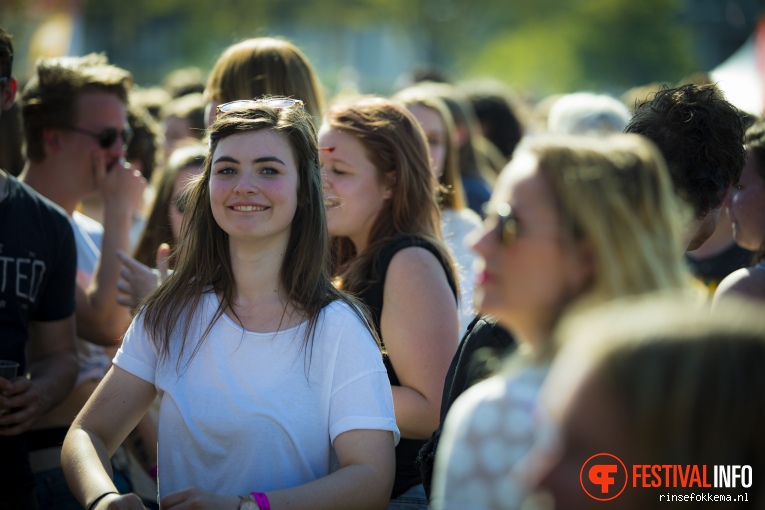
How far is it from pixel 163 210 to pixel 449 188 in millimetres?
1505

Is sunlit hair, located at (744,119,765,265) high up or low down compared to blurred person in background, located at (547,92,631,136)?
down

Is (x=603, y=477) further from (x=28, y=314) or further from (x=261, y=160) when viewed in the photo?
(x=28, y=314)

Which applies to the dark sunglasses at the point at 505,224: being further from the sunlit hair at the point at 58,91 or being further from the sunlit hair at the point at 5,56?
the sunlit hair at the point at 58,91

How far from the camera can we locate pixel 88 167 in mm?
4359

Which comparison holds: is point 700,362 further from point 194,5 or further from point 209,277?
point 194,5

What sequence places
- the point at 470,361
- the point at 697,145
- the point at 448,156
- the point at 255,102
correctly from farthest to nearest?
the point at 448,156 → the point at 255,102 → the point at 697,145 → the point at 470,361

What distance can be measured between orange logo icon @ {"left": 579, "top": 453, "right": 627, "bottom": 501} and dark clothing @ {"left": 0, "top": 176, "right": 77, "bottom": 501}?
2.47 metres

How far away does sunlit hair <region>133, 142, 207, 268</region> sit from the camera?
181 inches

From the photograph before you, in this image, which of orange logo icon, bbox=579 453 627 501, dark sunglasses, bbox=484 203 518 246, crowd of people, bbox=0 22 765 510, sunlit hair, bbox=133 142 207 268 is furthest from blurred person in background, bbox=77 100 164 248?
orange logo icon, bbox=579 453 627 501

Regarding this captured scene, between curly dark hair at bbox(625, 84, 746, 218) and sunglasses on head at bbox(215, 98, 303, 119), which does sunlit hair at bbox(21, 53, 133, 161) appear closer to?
sunglasses on head at bbox(215, 98, 303, 119)

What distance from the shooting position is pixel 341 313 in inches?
111

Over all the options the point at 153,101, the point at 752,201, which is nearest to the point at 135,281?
the point at 752,201

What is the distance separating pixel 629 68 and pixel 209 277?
37.8m

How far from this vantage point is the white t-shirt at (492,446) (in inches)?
71.0
